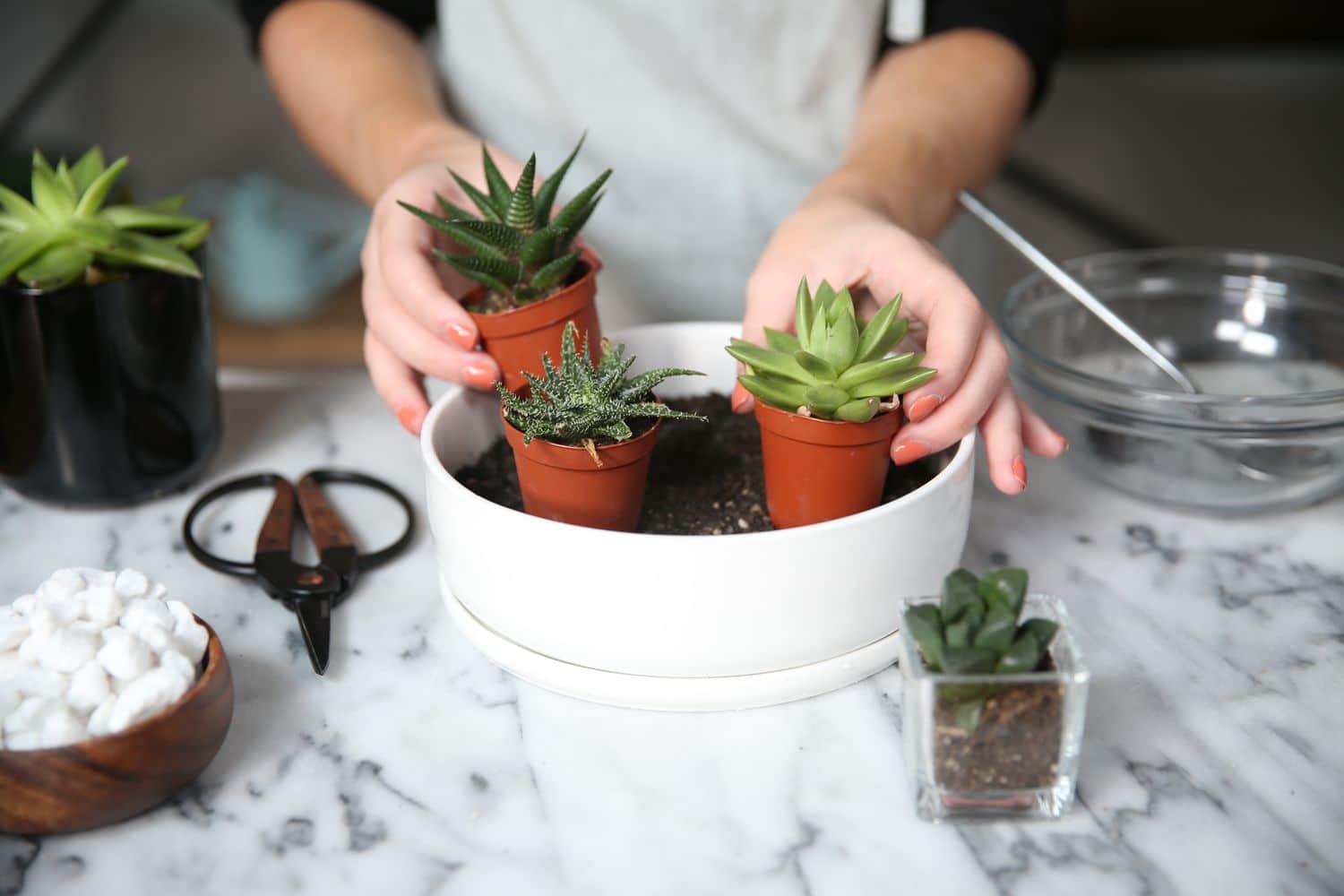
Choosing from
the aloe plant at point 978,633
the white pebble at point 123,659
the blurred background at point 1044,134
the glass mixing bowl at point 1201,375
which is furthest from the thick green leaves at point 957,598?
the blurred background at point 1044,134

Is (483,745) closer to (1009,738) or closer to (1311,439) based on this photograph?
(1009,738)

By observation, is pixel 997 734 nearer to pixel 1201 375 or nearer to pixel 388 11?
pixel 1201 375

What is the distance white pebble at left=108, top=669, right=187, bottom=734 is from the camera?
61 centimetres

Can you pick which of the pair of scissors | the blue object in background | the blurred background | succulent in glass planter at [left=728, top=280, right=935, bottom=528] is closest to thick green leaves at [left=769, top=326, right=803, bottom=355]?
succulent in glass planter at [left=728, top=280, right=935, bottom=528]

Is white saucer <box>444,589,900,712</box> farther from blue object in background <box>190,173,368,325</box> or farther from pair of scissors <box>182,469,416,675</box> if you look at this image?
blue object in background <box>190,173,368,325</box>

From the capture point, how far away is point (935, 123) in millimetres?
1169

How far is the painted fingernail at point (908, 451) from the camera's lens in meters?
0.78

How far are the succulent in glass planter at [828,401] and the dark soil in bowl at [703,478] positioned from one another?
0.06m

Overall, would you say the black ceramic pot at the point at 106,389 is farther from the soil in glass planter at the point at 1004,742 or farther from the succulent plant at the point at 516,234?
the soil in glass planter at the point at 1004,742

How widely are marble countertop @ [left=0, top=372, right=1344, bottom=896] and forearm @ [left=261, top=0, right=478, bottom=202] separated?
0.49 metres

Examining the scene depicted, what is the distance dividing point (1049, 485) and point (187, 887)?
0.78 m

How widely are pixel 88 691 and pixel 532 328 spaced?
1.32 ft

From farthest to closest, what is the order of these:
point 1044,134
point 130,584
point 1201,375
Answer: point 1044,134, point 1201,375, point 130,584

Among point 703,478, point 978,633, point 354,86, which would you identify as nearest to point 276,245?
point 354,86
